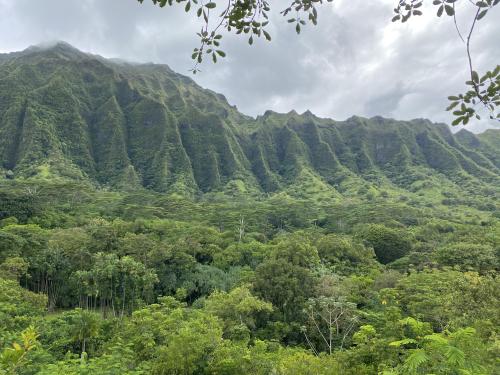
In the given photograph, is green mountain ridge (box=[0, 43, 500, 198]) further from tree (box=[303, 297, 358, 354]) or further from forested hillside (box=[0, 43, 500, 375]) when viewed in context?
tree (box=[303, 297, 358, 354])

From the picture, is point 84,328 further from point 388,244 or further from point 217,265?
point 388,244

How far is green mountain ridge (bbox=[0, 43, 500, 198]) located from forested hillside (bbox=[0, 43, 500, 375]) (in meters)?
1.12

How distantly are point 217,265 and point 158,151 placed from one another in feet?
397

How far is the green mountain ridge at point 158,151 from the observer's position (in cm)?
13588

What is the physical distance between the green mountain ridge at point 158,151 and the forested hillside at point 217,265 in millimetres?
1125

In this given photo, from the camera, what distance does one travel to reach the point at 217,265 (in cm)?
4312

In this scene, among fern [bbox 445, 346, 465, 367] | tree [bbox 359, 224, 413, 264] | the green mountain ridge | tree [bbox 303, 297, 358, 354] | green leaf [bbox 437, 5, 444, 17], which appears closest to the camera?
green leaf [bbox 437, 5, 444, 17]

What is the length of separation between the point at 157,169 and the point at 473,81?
5850 inches

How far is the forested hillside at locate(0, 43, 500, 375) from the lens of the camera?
51.7 ft

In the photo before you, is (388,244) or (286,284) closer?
(286,284)

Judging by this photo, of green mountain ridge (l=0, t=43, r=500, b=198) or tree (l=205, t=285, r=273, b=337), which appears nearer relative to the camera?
tree (l=205, t=285, r=273, b=337)

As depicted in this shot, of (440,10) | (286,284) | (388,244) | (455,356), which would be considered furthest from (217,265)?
(440,10)

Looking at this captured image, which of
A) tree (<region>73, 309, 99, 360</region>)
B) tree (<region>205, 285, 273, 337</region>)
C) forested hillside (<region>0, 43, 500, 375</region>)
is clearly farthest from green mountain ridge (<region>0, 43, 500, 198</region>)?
tree (<region>205, 285, 273, 337</region>)

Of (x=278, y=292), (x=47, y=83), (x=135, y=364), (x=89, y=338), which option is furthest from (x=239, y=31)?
(x=47, y=83)
